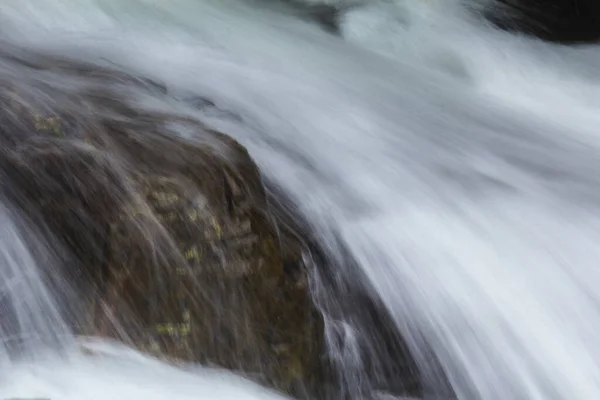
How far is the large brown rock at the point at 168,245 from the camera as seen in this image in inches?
78.4

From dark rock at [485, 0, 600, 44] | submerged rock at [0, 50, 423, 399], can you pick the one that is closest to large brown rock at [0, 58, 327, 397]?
submerged rock at [0, 50, 423, 399]

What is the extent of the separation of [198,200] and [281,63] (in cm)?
197

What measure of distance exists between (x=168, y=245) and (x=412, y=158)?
5.19ft

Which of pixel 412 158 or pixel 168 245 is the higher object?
pixel 168 245

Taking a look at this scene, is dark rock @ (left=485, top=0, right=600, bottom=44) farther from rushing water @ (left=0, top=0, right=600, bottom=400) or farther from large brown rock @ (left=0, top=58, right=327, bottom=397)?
large brown rock @ (left=0, top=58, right=327, bottom=397)

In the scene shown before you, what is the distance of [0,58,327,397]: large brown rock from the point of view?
6.54ft

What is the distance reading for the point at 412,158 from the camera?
3.36m

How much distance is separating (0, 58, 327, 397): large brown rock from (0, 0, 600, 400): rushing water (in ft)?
0.31

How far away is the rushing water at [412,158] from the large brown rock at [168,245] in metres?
0.10

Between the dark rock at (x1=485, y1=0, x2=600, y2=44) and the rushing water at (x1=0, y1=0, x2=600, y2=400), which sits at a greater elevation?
the dark rock at (x1=485, y1=0, x2=600, y2=44)

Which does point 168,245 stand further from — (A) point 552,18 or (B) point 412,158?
(A) point 552,18

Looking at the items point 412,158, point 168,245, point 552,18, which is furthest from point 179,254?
point 552,18

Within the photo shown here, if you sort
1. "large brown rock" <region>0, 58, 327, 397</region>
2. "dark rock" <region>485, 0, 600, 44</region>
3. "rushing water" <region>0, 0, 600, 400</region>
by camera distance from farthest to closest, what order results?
"dark rock" <region>485, 0, 600, 44</region>
"rushing water" <region>0, 0, 600, 400</region>
"large brown rock" <region>0, 58, 327, 397</region>

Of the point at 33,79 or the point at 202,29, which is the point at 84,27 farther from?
the point at 33,79
